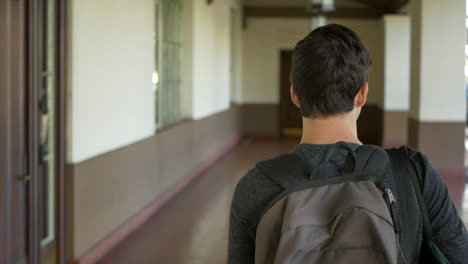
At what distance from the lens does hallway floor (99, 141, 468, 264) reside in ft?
16.9

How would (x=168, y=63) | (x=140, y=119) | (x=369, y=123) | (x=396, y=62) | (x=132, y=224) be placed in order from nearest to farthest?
(x=132, y=224), (x=140, y=119), (x=168, y=63), (x=396, y=62), (x=369, y=123)

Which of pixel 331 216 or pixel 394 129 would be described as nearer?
pixel 331 216

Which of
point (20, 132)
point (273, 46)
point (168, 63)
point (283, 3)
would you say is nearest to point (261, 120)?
point (273, 46)

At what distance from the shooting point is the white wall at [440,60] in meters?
9.12

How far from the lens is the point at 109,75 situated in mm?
5332

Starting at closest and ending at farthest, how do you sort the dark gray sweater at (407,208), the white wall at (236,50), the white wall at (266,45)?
1. the dark gray sweater at (407,208)
2. the white wall at (236,50)
3. the white wall at (266,45)

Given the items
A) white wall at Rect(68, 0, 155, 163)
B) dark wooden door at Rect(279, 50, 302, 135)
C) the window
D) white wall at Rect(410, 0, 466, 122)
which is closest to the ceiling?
dark wooden door at Rect(279, 50, 302, 135)

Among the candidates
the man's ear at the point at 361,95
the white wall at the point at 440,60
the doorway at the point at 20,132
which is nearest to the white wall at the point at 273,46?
the white wall at the point at 440,60

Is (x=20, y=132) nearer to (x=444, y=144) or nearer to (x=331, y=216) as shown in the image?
(x=331, y=216)

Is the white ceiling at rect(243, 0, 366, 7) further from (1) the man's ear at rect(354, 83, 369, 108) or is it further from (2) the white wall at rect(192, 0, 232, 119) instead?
(1) the man's ear at rect(354, 83, 369, 108)

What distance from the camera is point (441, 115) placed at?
931cm

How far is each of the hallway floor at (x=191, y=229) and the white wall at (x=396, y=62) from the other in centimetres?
555

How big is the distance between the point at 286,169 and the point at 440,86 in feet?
28.3

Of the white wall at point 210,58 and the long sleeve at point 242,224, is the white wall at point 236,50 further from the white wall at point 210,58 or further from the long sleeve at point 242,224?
the long sleeve at point 242,224
